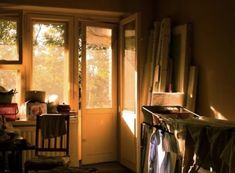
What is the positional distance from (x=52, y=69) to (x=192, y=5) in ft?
7.65

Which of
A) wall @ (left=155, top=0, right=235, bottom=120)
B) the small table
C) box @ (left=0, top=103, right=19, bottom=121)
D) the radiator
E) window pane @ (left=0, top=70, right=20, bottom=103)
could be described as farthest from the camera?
window pane @ (left=0, top=70, right=20, bottom=103)

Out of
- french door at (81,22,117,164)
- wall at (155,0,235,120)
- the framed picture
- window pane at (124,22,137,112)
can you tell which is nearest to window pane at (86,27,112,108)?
french door at (81,22,117,164)

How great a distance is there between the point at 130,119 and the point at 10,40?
2.10m

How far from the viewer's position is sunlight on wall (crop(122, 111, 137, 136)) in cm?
543

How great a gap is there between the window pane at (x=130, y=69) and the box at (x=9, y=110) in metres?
1.68

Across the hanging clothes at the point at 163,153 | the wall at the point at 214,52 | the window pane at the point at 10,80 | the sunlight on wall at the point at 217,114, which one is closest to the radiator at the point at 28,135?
the window pane at the point at 10,80

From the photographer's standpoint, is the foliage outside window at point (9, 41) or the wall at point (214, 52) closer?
the wall at point (214, 52)

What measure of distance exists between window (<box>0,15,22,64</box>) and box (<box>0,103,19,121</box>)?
66 centimetres

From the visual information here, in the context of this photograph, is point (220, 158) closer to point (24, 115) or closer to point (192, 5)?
point (192, 5)

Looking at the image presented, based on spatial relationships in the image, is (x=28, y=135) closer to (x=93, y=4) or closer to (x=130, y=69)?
(x=130, y=69)

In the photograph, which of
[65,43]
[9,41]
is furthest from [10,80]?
[65,43]

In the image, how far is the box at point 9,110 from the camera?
16.6 ft

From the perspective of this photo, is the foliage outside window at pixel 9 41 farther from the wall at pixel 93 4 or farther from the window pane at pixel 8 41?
the wall at pixel 93 4

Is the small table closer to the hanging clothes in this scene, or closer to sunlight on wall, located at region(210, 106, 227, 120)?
the hanging clothes
